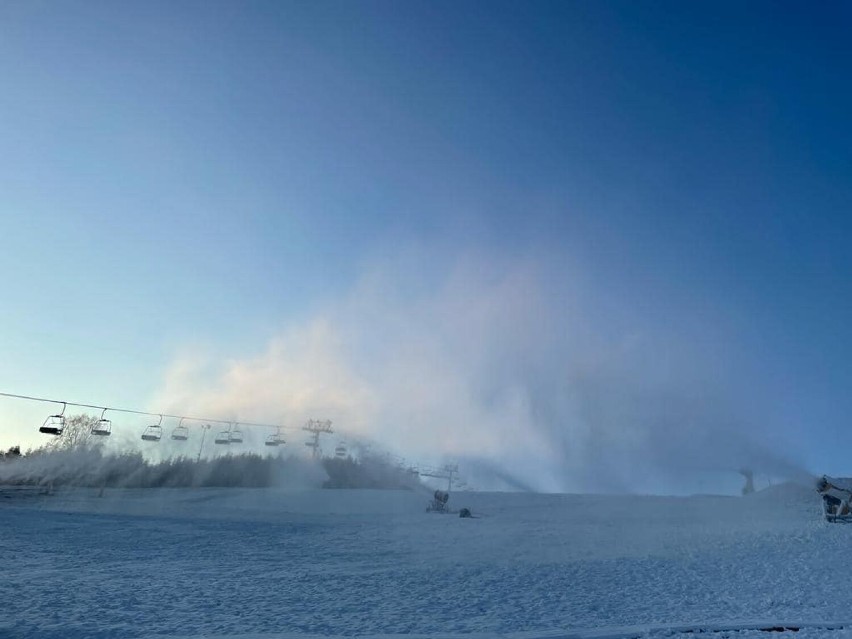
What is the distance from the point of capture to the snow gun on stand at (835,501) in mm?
32438

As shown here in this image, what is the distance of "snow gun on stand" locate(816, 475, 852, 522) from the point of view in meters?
32.4

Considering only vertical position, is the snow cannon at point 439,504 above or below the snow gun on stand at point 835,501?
below

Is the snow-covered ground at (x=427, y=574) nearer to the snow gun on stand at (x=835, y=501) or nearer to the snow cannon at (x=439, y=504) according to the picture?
→ the snow gun on stand at (x=835, y=501)

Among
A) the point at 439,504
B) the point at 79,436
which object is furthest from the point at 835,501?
the point at 79,436

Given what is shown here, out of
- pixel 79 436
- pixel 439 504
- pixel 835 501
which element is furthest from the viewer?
pixel 79 436

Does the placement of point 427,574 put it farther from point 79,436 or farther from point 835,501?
point 79,436

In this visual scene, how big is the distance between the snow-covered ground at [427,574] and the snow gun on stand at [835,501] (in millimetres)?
1279

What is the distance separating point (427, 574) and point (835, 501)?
29696 millimetres

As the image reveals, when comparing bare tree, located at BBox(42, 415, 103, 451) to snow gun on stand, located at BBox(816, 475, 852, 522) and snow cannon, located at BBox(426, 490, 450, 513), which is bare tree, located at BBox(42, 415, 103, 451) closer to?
snow cannon, located at BBox(426, 490, 450, 513)

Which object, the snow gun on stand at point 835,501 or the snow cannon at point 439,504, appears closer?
the snow gun on stand at point 835,501

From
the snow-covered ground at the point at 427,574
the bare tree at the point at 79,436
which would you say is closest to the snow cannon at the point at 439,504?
the snow-covered ground at the point at 427,574

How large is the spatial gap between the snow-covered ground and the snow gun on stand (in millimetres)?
1279

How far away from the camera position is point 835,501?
113 feet

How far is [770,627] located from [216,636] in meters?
14.2
